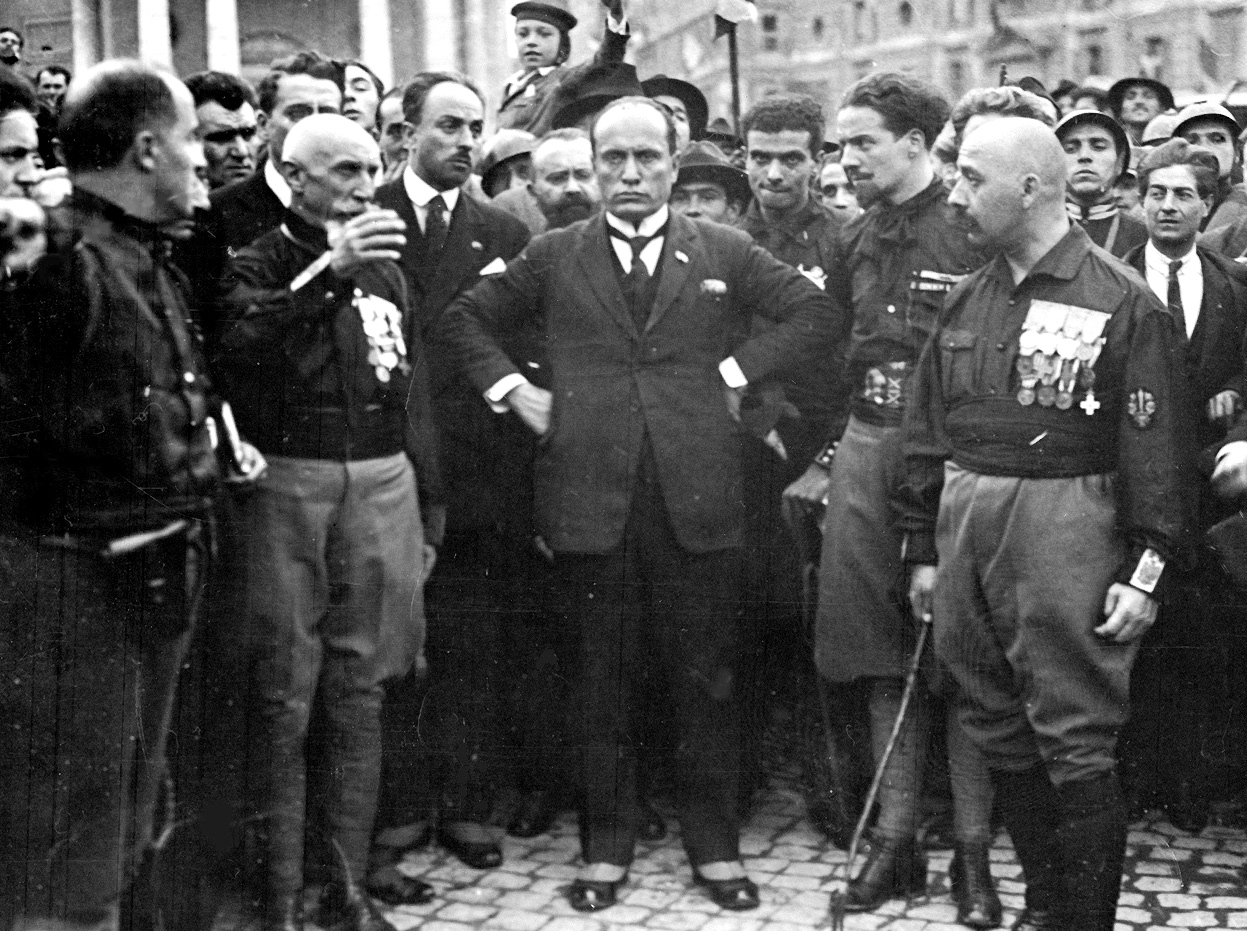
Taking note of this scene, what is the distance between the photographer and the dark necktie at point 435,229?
511 cm

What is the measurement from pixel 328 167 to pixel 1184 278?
2929 millimetres

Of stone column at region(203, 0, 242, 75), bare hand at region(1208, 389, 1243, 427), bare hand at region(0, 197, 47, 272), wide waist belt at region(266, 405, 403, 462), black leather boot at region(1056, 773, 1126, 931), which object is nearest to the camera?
bare hand at region(0, 197, 47, 272)

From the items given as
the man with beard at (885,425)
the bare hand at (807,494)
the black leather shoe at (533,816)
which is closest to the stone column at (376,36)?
the man with beard at (885,425)

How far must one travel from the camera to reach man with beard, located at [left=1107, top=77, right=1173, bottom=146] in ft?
24.4

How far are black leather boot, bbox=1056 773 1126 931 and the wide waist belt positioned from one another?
224 centimetres

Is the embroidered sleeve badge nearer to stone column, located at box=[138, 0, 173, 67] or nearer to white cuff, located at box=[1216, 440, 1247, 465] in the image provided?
white cuff, located at box=[1216, 440, 1247, 465]

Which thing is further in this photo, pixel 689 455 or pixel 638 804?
pixel 638 804

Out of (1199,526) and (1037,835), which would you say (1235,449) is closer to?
(1199,526)

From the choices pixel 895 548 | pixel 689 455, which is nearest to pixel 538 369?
pixel 689 455

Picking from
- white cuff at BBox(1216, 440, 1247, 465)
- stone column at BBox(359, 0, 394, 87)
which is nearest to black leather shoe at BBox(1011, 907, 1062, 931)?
white cuff at BBox(1216, 440, 1247, 465)

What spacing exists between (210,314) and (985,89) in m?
2.87

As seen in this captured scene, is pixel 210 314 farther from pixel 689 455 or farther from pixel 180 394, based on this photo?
pixel 689 455

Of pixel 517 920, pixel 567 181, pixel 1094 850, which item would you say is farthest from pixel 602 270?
pixel 1094 850

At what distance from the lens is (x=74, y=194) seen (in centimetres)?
381
